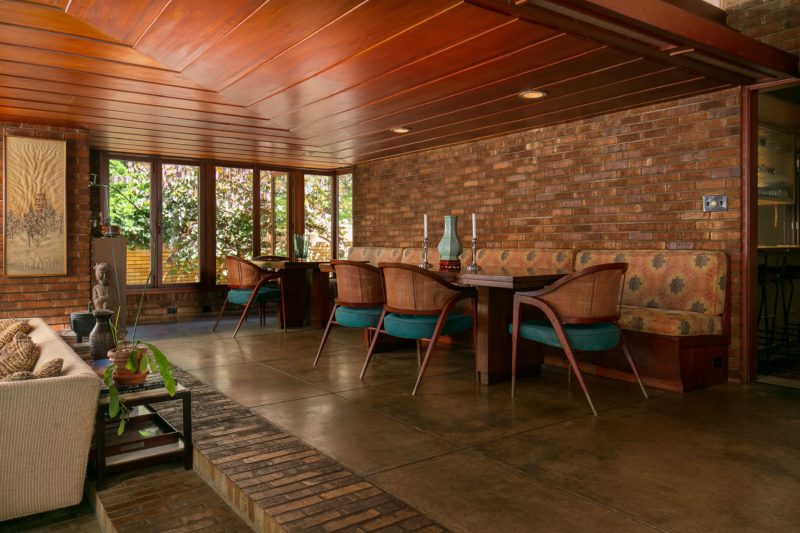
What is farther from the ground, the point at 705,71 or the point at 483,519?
the point at 705,71

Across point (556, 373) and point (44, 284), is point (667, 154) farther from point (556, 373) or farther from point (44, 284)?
point (44, 284)

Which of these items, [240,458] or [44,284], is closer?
[240,458]

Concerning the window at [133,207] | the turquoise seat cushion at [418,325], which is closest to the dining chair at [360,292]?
the turquoise seat cushion at [418,325]

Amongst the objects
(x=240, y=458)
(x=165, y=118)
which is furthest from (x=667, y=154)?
(x=165, y=118)

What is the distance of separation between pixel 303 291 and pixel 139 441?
4.18 m

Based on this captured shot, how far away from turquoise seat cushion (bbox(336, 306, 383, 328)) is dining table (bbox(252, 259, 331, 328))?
2.33m

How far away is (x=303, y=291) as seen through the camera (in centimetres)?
684

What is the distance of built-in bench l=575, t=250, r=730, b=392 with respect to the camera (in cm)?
387

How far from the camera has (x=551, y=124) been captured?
5.56 meters

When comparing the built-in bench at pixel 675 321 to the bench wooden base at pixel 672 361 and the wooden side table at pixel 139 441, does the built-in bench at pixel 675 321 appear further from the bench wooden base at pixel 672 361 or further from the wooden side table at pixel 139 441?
the wooden side table at pixel 139 441

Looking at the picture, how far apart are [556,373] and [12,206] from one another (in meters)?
5.65

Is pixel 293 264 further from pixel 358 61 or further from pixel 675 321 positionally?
pixel 675 321

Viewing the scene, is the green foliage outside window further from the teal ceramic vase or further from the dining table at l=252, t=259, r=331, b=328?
the teal ceramic vase

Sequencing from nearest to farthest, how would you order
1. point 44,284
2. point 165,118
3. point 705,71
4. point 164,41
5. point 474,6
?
1. point 474,6
2. point 164,41
3. point 705,71
4. point 165,118
5. point 44,284
